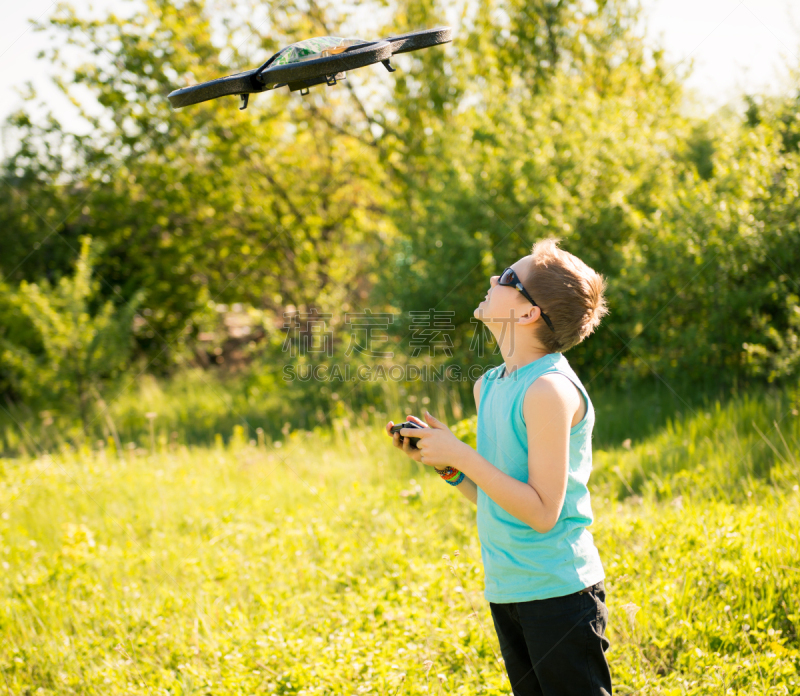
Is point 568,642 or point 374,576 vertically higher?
point 568,642

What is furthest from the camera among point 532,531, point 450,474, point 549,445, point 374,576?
point 374,576

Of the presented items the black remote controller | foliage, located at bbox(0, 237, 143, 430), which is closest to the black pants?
the black remote controller

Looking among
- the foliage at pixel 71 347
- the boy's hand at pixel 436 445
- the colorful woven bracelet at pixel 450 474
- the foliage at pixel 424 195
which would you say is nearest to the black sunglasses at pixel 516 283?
the boy's hand at pixel 436 445

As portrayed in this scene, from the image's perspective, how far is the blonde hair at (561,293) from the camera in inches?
66.5

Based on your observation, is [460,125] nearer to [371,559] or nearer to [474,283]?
[474,283]

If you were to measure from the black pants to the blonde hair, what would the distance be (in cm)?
72

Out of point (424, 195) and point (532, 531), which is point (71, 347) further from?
point (532, 531)

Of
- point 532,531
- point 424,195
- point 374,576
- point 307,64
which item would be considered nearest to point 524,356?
point 532,531

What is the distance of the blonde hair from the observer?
1.69m

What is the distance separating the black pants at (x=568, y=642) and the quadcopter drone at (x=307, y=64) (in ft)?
5.33

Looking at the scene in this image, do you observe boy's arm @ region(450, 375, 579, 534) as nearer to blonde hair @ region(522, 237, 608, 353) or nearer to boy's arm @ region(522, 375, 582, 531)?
boy's arm @ region(522, 375, 582, 531)

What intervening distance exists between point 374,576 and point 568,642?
202cm

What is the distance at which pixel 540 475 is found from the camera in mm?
1565

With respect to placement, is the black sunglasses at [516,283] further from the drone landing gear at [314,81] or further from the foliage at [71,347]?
the foliage at [71,347]
